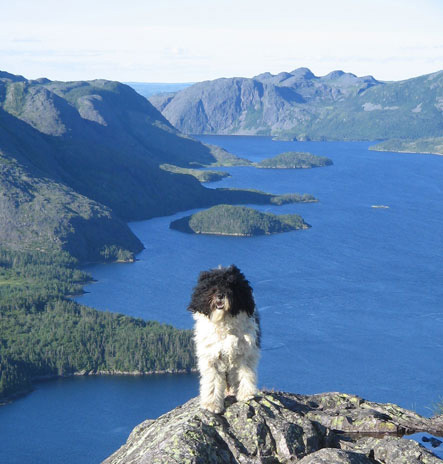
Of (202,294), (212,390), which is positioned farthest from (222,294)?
(212,390)

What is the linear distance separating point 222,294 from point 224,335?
3.97ft

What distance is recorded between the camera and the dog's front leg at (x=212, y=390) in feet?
63.0

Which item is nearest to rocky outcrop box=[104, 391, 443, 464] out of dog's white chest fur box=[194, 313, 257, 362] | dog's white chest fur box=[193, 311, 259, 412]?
dog's white chest fur box=[193, 311, 259, 412]

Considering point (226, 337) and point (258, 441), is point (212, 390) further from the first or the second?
point (258, 441)

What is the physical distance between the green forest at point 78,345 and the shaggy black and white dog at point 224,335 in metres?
126

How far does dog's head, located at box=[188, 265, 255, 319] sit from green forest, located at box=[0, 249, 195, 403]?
416 ft

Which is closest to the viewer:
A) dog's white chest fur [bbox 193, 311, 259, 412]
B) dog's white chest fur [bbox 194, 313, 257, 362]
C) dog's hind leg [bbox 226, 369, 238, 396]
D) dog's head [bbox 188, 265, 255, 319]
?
dog's head [bbox 188, 265, 255, 319]

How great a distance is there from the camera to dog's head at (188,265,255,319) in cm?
1912

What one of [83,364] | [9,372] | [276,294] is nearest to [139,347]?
[83,364]

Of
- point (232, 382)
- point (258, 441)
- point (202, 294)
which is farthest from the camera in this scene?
point (232, 382)

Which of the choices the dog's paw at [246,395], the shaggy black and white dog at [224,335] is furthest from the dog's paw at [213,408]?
the dog's paw at [246,395]

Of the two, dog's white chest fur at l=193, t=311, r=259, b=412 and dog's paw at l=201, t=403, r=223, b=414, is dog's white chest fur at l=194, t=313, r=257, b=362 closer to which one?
dog's white chest fur at l=193, t=311, r=259, b=412

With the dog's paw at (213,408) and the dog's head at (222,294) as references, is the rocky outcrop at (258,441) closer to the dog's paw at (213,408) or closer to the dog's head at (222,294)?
the dog's paw at (213,408)

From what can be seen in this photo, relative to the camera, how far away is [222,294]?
753 inches
